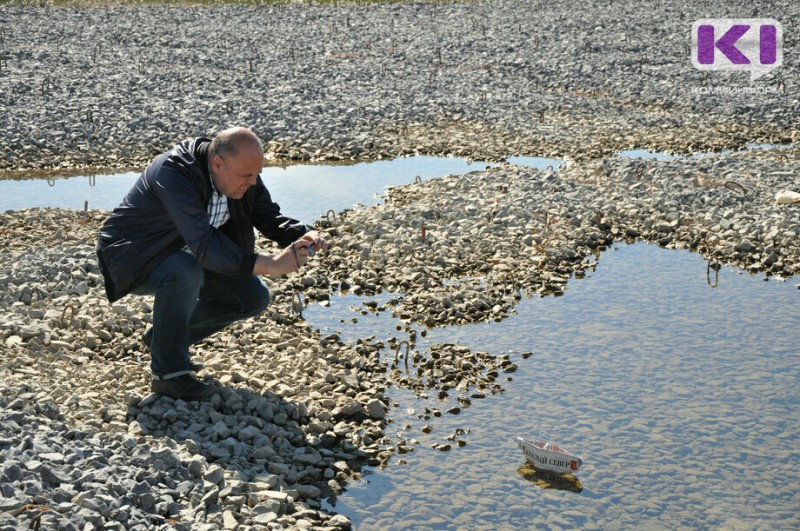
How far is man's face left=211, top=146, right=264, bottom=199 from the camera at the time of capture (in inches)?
247

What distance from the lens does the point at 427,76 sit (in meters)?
22.3

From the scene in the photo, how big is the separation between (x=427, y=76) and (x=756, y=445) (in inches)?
654

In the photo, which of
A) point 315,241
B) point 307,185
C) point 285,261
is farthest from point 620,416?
point 307,185

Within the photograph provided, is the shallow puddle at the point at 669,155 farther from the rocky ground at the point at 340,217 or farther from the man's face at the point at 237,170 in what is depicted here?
the man's face at the point at 237,170

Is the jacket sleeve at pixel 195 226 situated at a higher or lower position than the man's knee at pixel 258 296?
higher

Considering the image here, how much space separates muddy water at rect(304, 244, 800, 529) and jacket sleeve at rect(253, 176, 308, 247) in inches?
67.1

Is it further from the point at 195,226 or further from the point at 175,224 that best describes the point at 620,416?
the point at 175,224

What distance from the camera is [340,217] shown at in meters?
12.7

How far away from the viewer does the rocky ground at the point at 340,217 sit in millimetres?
6109

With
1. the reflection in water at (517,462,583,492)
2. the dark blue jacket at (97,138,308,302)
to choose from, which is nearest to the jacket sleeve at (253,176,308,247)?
the dark blue jacket at (97,138,308,302)

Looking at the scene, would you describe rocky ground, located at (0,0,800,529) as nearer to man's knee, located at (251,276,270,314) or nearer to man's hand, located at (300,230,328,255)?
man's knee, located at (251,276,270,314)

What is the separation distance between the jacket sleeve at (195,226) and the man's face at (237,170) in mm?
196

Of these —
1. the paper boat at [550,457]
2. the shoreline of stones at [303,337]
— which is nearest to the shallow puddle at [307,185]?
the shoreline of stones at [303,337]

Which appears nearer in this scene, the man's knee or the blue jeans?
the blue jeans
